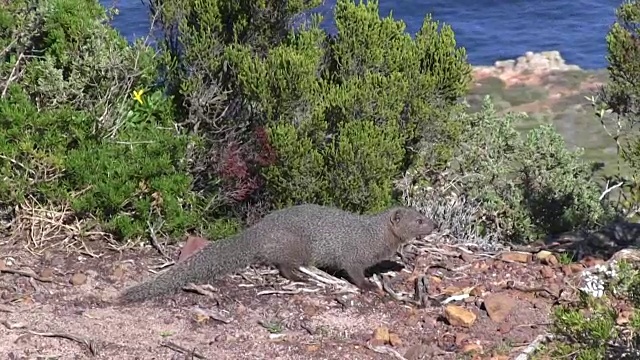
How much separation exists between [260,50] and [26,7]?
1730 mm

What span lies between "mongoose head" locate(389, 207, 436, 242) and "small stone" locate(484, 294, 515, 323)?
799mm

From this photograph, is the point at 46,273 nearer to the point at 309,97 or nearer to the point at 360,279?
the point at 360,279

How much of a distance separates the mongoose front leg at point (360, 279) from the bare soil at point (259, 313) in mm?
125

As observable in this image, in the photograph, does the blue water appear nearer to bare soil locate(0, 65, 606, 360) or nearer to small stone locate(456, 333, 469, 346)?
bare soil locate(0, 65, 606, 360)

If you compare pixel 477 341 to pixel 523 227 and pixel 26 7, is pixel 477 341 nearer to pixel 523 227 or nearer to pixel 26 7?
pixel 523 227

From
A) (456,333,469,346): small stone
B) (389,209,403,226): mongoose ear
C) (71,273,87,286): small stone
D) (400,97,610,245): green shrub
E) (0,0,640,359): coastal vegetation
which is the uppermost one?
(0,0,640,359): coastal vegetation

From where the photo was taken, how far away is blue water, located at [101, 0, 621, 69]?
2180 cm

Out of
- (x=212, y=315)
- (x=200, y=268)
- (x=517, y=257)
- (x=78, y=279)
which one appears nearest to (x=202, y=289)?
(x=200, y=268)

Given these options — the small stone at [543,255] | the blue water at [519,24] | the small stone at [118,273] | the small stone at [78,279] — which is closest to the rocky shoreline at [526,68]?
the blue water at [519,24]

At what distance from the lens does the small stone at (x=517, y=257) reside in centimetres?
702

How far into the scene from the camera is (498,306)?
6.04 meters

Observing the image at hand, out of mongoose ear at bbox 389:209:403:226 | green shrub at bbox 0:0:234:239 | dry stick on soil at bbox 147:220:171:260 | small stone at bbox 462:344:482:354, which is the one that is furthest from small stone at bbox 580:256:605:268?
dry stick on soil at bbox 147:220:171:260

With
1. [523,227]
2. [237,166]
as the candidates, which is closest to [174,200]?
[237,166]

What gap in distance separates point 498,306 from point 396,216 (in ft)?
3.34
